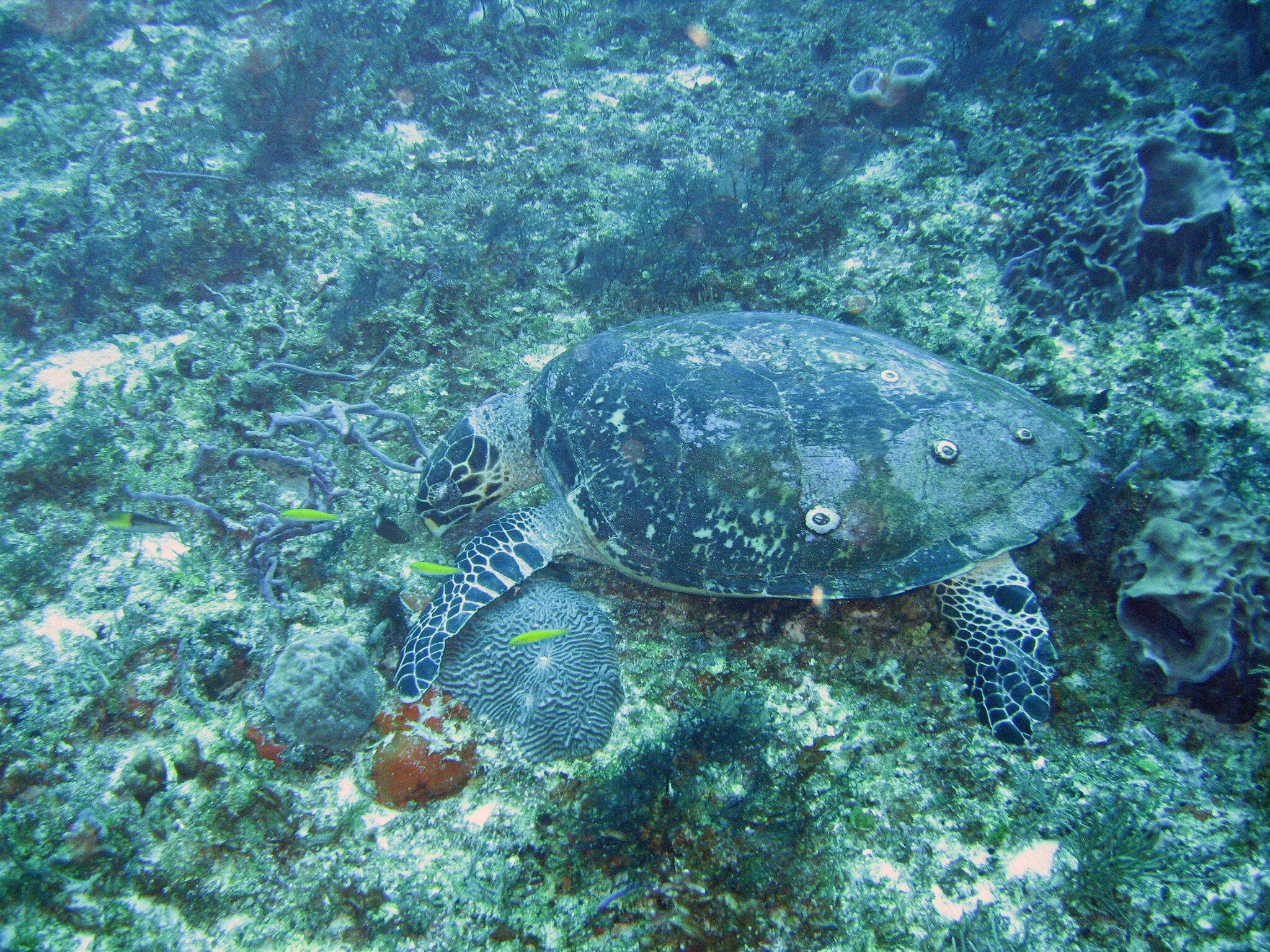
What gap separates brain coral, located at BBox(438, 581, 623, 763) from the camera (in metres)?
2.60

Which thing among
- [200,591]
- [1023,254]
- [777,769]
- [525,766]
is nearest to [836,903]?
[777,769]

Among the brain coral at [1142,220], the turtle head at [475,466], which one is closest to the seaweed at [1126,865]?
the turtle head at [475,466]

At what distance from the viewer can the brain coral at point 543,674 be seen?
260cm

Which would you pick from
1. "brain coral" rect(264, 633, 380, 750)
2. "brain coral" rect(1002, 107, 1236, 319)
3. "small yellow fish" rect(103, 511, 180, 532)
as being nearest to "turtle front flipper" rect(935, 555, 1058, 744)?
"brain coral" rect(1002, 107, 1236, 319)

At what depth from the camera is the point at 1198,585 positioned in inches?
92.6

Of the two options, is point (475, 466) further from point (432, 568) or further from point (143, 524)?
point (143, 524)

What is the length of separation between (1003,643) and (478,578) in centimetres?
291

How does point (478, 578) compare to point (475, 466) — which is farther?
point (475, 466)

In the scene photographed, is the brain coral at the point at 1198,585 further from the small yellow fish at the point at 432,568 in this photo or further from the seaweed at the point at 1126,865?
the small yellow fish at the point at 432,568

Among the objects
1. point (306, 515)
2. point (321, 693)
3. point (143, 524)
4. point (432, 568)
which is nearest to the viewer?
point (321, 693)

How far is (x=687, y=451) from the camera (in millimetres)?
2928

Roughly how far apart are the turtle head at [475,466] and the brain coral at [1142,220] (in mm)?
4498

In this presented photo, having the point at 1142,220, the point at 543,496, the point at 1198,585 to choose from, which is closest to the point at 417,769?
the point at 543,496

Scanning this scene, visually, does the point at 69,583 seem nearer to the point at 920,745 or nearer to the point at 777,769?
the point at 777,769
